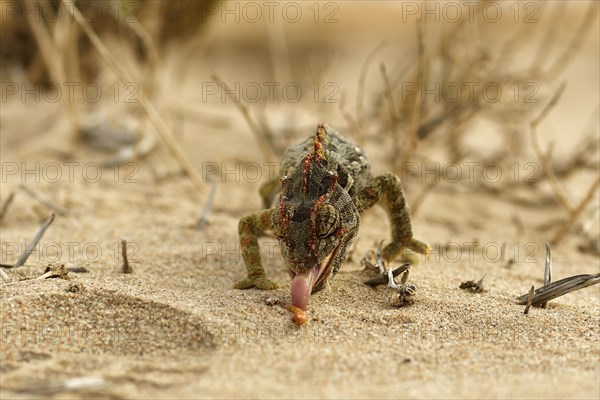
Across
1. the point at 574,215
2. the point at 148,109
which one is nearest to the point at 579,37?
the point at 574,215

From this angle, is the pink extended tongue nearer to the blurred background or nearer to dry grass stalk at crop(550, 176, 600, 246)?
the blurred background

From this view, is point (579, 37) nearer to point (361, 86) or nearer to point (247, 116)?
point (361, 86)

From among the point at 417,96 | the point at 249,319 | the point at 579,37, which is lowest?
the point at 249,319

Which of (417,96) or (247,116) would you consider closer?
(417,96)

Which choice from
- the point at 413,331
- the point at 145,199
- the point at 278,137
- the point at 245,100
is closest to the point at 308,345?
the point at 413,331

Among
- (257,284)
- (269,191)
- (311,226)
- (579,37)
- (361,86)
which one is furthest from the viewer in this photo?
(579,37)

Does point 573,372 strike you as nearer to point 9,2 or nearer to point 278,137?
point 278,137

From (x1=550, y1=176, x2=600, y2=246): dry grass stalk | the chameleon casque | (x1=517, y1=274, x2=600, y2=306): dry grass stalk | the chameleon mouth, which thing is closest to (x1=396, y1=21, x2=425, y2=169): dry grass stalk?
the chameleon casque
